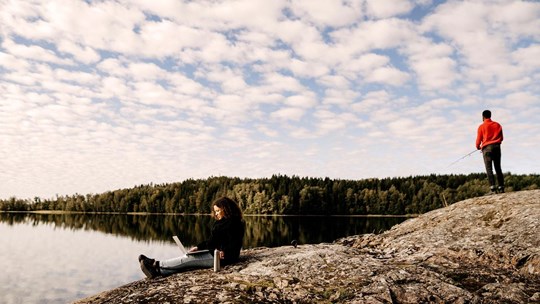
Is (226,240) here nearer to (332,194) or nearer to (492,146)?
(492,146)

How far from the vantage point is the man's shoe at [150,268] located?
1042cm

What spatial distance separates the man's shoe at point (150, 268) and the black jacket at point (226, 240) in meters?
1.23

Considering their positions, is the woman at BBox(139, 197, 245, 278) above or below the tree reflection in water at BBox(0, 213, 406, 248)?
above

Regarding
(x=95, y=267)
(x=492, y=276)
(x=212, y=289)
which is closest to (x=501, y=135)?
(x=492, y=276)

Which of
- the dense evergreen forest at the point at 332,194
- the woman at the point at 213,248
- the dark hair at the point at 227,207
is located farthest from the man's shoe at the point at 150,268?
the dense evergreen forest at the point at 332,194

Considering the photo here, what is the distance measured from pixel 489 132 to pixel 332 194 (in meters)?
154

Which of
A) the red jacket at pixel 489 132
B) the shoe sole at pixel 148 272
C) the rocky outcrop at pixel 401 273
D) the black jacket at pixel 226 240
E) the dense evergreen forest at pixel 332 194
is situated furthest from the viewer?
the dense evergreen forest at pixel 332 194

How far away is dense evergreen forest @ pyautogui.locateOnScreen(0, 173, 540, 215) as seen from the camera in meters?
155

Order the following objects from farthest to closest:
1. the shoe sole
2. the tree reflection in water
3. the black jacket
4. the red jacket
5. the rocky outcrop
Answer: the tree reflection in water → the red jacket → the black jacket → the shoe sole → the rocky outcrop

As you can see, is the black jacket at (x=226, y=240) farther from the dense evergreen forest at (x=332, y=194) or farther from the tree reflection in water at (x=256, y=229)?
the dense evergreen forest at (x=332, y=194)

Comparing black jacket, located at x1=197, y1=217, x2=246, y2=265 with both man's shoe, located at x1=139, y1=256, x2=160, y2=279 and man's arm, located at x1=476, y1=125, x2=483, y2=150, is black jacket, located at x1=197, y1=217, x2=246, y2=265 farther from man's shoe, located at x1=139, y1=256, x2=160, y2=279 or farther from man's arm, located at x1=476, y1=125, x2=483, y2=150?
man's arm, located at x1=476, y1=125, x2=483, y2=150

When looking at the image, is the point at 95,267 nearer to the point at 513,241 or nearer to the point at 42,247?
the point at 42,247

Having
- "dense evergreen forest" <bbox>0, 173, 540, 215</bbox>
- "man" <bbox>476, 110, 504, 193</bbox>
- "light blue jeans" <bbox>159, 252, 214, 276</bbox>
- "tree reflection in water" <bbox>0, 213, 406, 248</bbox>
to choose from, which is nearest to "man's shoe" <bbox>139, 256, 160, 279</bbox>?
"light blue jeans" <bbox>159, 252, 214, 276</bbox>

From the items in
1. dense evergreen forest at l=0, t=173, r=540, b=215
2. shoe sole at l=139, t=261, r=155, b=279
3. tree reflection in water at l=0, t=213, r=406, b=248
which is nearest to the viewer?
shoe sole at l=139, t=261, r=155, b=279
